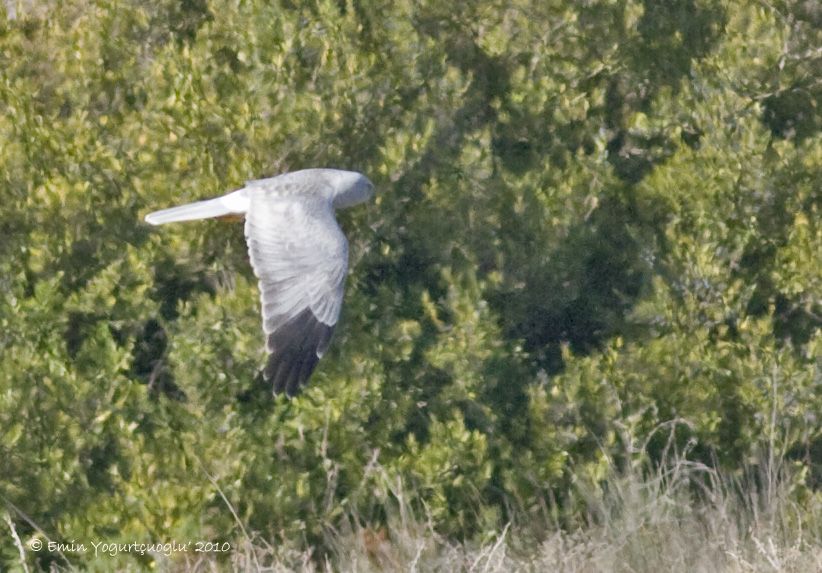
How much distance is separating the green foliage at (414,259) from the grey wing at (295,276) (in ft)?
1.20

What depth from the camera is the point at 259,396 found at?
7.80 metres

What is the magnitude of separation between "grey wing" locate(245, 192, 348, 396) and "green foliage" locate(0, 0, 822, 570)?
0.37 meters

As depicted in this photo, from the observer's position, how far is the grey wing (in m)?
6.82

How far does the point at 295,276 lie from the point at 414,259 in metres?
1.14

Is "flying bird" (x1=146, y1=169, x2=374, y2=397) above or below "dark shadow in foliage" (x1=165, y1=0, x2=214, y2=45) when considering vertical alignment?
below

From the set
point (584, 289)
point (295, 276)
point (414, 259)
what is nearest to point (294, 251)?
point (295, 276)

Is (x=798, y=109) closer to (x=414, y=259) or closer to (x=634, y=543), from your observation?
(x=414, y=259)

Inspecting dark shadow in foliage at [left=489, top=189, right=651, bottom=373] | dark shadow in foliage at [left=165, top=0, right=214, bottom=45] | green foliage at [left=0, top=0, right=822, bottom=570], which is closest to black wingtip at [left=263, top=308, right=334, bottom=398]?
green foliage at [left=0, top=0, right=822, bottom=570]

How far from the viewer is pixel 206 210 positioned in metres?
7.25

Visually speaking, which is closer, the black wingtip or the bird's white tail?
the black wingtip

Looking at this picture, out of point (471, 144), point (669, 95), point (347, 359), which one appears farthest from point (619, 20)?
point (347, 359)

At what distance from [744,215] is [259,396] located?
2.69 meters

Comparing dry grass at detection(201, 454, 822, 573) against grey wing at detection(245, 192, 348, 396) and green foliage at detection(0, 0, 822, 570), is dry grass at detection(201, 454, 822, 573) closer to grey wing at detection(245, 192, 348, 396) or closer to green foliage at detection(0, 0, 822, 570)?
green foliage at detection(0, 0, 822, 570)

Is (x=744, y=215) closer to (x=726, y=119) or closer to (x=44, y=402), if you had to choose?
(x=726, y=119)
